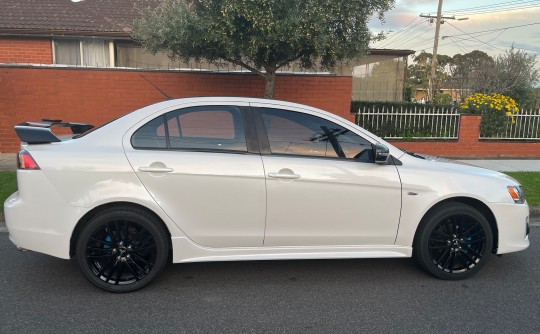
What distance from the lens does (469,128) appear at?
35.6 ft

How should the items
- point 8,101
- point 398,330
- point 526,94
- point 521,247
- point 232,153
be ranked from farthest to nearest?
point 526,94 < point 8,101 < point 521,247 < point 232,153 < point 398,330

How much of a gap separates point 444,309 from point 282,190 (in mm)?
1609

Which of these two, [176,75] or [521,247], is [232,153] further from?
[176,75]

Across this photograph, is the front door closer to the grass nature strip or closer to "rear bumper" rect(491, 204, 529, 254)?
"rear bumper" rect(491, 204, 529, 254)

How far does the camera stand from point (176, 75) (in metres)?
10.1

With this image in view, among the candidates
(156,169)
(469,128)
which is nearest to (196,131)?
(156,169)

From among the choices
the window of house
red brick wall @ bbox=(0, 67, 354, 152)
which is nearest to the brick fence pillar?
red brick wall @ bbox=(0, 67, 354, 152)

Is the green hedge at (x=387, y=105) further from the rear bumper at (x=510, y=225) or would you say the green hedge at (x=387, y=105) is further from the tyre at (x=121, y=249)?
the tyre at (x=121, y=249)

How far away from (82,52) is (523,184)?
12158 millimetres

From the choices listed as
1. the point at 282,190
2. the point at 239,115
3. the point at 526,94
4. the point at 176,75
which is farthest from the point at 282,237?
the point at 526,94

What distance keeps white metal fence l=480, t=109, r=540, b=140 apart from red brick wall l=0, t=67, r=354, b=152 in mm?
4993

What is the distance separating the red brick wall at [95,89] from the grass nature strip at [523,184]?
2680mm

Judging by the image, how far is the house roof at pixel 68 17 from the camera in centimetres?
1223

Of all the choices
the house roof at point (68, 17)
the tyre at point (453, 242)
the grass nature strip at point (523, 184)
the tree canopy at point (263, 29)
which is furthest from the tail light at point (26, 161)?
the house roof at point (68, 17)
